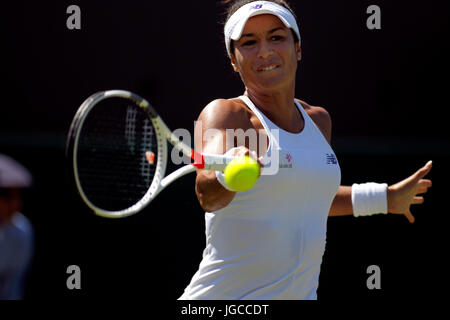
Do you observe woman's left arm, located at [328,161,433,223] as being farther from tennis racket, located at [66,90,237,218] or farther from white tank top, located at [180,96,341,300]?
tennis racket, located at [66,90,237,218]

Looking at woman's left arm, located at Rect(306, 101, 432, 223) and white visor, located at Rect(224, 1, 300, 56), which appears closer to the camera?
white visor, located at Rect(224, 1, 300, 56)

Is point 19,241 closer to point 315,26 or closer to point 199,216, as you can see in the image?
point 199,216

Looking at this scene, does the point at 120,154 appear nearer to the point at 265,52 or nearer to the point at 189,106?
the point at 265,52

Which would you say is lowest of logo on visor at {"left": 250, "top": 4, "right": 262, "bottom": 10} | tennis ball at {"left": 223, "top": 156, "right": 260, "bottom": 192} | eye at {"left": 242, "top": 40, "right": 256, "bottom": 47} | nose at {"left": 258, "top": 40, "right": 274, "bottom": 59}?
tennis ball at {"left": 223, "top": 156, "right": 260, "bottom": 192}

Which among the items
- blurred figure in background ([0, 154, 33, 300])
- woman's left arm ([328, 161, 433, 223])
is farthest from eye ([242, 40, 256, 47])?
blurred figure in background ([0, 154, 33, 300])

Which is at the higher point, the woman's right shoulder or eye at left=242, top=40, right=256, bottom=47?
eye at left=242, top=40, right=256, bottom=47

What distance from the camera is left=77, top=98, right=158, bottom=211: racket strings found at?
7.97 ft

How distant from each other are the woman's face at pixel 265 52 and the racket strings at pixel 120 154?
35 centimetres

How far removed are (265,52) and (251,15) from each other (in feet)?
0.40

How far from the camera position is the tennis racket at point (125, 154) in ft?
7.78

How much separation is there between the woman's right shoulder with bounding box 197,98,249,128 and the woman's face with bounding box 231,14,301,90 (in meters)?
0.15

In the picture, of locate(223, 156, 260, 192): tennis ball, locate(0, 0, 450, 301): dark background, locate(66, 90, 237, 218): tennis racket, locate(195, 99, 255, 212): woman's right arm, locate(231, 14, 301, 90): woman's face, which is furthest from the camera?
locate(0, 0, 450, 301): dark background
